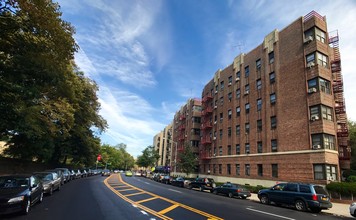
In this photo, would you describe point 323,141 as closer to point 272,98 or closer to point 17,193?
point 272,98

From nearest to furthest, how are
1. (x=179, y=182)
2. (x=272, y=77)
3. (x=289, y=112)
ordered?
(x=289, y=112)
(x=272, y=77)
(x=179, y=182)

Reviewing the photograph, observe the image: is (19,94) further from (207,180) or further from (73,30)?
(207,180)

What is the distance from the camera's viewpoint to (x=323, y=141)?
2570 centimetres

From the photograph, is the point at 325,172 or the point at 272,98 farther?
the point at 272,98

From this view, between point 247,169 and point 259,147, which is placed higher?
point 259,147

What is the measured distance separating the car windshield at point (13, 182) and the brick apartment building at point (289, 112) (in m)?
25.1

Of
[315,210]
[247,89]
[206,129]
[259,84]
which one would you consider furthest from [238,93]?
[315,210]

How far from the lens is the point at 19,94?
15492 millimetres

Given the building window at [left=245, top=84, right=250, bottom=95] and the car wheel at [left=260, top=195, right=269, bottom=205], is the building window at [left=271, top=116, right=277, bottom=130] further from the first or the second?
the car wheel at [left=260, top=195, right=269, bottom=205]

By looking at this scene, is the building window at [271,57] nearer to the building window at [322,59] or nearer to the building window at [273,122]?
the building window at [322,59]

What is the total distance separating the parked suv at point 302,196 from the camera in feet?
51.7

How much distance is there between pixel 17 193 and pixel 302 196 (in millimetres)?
15694

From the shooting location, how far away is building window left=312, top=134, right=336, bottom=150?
25.8 metres

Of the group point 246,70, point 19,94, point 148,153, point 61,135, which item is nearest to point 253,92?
point 246,70
